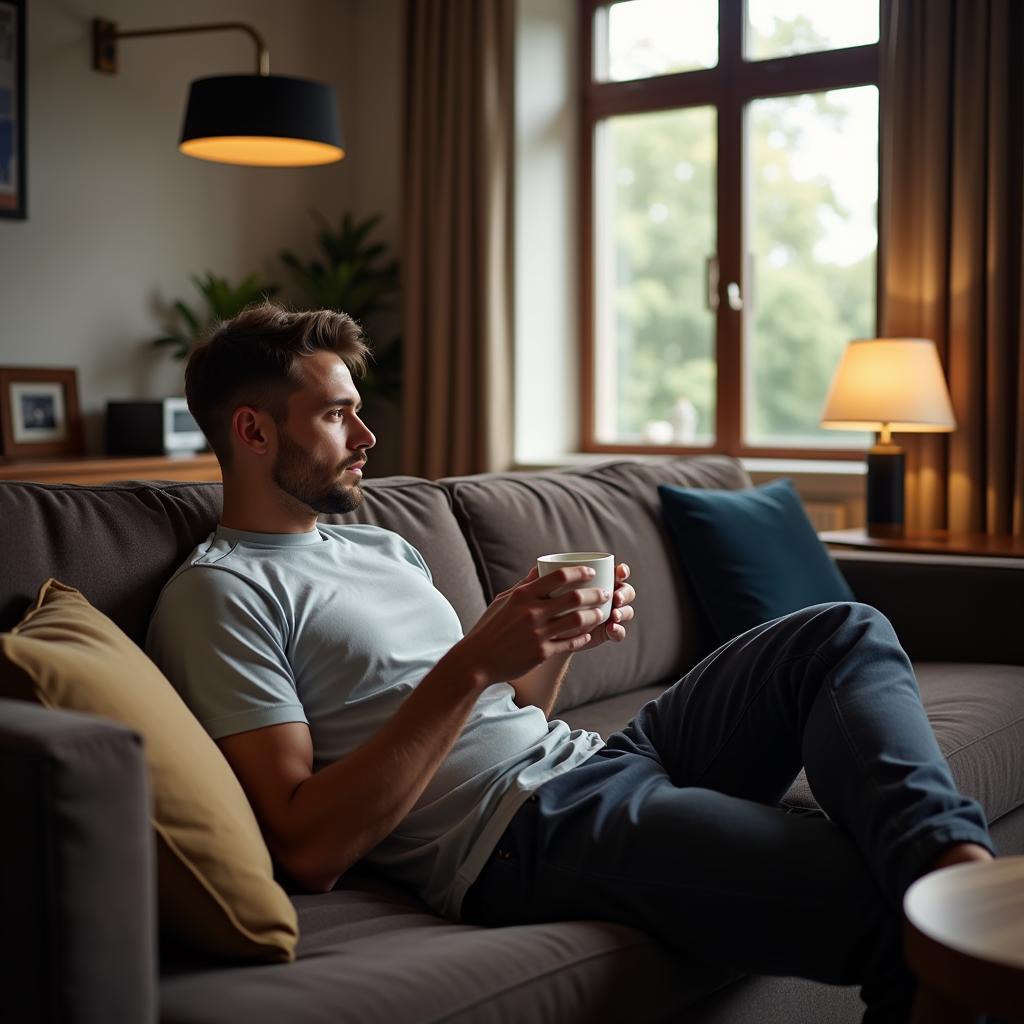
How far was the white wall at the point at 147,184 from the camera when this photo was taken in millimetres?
4051

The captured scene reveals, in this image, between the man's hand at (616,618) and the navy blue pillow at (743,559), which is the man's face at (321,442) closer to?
the man's hand at (616,618)

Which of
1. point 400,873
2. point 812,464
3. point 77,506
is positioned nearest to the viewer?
point 400,873

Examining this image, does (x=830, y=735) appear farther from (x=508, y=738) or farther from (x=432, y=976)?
(x=432, y=976)

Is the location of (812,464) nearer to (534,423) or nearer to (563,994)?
(534,423)

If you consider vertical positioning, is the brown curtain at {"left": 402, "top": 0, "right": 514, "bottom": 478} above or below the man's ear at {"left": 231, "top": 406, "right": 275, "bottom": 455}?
above

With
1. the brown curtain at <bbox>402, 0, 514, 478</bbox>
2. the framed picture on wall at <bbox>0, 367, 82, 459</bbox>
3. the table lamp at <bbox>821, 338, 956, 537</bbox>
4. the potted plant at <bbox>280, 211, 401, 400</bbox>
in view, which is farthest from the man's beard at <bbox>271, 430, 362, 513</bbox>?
the potted plant at <bbox>280, 211, 401, 400</bbox>

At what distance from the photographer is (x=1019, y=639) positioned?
8.61ft

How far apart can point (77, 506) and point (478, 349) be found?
3.03 metres

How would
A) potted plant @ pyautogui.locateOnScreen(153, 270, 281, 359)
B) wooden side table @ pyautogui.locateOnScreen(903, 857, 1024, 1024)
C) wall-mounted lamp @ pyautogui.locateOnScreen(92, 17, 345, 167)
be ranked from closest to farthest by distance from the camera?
wooden side table @ pyautogui.locateOnScreen(903, 857, 1024, 1024)
wall-mounted lamp @ pyautogui.locateOnScreen(92, 17, 345, 167)
potted plant @ pyautogui.locateOnScreen(153, 270, 281, 359)

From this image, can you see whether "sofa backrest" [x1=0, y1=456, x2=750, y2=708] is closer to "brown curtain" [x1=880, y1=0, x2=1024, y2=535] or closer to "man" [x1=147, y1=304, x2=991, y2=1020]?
"man" [x1=147, y1=304, x2=991, y2=1020]

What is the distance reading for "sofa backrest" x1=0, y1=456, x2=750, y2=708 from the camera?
5.14ft

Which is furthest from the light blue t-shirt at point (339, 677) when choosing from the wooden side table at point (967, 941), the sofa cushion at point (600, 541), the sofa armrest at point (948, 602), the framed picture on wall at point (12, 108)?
the framed picture on wall at point (12, 108)

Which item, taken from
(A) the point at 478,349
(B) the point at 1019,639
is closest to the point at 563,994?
(B) the point at 1019,639

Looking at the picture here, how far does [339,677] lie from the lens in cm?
152
